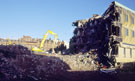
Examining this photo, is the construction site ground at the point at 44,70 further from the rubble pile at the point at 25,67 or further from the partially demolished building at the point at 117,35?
the partially demolished building at the point at 117,35

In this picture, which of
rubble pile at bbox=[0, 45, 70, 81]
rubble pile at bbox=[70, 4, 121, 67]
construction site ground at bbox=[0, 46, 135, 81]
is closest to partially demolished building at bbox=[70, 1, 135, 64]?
rubble pile at bbox=[70, 4, 121, 67]

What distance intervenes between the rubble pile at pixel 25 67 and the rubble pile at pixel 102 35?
8.71 m

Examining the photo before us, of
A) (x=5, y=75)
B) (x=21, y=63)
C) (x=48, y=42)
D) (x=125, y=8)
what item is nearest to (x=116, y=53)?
(x=125, y=8)

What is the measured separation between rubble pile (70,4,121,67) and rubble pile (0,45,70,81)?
8710mm

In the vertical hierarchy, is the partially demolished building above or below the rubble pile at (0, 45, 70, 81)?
above

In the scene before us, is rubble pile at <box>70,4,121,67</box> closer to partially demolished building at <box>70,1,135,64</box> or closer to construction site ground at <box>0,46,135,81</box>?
partially demolished building at <box>70,1,135,64</box>

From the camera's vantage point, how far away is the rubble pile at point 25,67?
13219 millimetres

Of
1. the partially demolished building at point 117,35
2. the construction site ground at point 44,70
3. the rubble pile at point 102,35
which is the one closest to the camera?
the construction site ground at point 44,70

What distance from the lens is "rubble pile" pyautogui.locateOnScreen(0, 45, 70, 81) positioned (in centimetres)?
1322

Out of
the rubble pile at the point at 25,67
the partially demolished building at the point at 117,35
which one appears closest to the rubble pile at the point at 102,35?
the partially demolished building at the point at 117,35

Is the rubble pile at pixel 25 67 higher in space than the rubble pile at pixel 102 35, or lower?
lower

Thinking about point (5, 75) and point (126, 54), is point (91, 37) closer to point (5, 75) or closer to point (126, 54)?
point (126, 54)

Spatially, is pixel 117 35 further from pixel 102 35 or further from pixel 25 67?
pixel 25 67

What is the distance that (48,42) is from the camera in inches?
1785
